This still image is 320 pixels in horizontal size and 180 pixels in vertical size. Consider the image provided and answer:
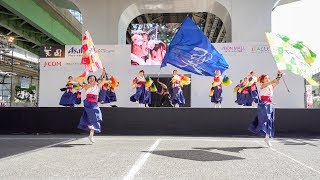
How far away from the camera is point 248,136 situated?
41.3 ft

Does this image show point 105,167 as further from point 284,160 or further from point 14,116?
point 14,116

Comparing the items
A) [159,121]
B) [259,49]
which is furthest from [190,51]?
[259,49]

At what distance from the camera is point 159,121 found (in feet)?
42.7

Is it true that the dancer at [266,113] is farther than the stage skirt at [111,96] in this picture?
No

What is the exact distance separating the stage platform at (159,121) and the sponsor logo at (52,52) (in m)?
7.68

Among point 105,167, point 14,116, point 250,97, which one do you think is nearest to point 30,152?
point 105,167

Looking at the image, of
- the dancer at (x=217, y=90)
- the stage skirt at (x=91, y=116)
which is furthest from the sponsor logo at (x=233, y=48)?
the stage skirt at (x=91, y=116)

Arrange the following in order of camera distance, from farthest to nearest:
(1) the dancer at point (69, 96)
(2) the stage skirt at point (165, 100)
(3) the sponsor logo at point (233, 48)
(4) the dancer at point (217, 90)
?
(3) the sponsor logo at point (233, 48), (2) the stage skirt at point (165, 100), (1) the dancer at point (69, 96), (4) the dancer at point (217, 90)

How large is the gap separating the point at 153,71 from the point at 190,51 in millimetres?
6871

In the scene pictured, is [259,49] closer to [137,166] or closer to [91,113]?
[91,113]

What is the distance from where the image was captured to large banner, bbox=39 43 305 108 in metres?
19.5

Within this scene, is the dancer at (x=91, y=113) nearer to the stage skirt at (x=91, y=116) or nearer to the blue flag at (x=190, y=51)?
the stage skirt at (x=91, y=116)

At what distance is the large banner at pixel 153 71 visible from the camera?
1948 cm

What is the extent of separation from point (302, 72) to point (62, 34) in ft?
83.1
